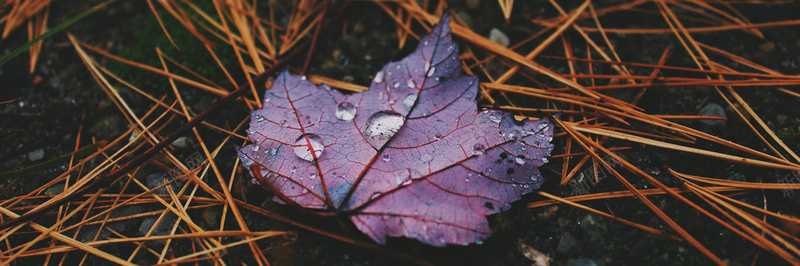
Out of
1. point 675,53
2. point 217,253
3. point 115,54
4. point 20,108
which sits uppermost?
point 115,54

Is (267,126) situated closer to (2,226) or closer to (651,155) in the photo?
(2,226)

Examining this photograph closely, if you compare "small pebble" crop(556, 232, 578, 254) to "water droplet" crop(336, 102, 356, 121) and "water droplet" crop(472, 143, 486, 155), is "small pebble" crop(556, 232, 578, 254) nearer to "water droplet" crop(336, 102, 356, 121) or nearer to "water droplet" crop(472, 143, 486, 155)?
"water droplet" crop(472, 143, 486, 155)

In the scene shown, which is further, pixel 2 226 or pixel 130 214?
pixel 130 214

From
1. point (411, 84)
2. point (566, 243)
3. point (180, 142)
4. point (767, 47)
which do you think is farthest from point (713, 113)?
point (180, 142)

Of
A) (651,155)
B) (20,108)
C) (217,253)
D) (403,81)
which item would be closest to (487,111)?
(403,81)

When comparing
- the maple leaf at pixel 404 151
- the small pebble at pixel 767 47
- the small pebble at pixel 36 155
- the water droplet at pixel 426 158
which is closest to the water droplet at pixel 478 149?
the maple leaf at pixel 404 151

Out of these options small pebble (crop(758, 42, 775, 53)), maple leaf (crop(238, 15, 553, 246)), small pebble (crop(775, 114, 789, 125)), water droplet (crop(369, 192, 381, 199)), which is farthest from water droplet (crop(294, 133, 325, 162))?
small pebble (crop(758, 42, 775, 53))

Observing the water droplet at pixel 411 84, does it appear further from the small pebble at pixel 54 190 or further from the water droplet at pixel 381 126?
the small pebble at pixel 54 190
